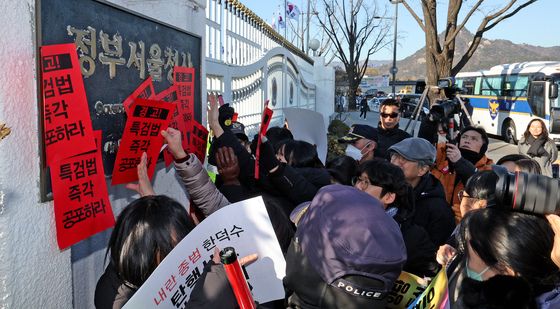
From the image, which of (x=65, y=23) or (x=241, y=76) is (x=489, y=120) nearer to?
(x=241, y=76)

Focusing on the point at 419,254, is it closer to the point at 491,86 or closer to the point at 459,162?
the point at 459,162

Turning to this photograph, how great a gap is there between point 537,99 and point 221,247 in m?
15.4

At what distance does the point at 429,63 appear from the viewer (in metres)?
10.9

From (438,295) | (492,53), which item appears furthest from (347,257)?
(492,53)

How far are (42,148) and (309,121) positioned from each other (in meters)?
2.65

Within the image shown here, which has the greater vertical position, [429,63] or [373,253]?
[429,63]

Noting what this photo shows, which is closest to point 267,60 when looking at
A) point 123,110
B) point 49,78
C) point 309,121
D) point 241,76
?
point 241,76

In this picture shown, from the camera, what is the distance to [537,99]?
14578 millimetres

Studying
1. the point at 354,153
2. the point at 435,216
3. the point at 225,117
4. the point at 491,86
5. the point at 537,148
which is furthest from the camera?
the point at 491,86

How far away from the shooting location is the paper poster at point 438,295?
1292mm

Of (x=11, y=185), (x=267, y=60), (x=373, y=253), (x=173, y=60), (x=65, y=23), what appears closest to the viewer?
(x=373, y=253)

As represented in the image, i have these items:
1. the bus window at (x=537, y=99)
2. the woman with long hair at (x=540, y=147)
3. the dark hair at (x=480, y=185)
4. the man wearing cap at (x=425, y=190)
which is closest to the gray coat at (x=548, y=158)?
the woman with long hair at (x=540, y=147)

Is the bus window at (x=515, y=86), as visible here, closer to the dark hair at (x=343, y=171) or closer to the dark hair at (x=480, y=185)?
the dark hair at (x=343, y=171)

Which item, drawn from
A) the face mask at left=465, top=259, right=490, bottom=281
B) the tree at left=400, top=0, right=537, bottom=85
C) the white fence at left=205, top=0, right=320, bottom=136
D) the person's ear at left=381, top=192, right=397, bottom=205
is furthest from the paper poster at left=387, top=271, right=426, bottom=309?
the tree at left=400, top=0, right=537, bottom=85
